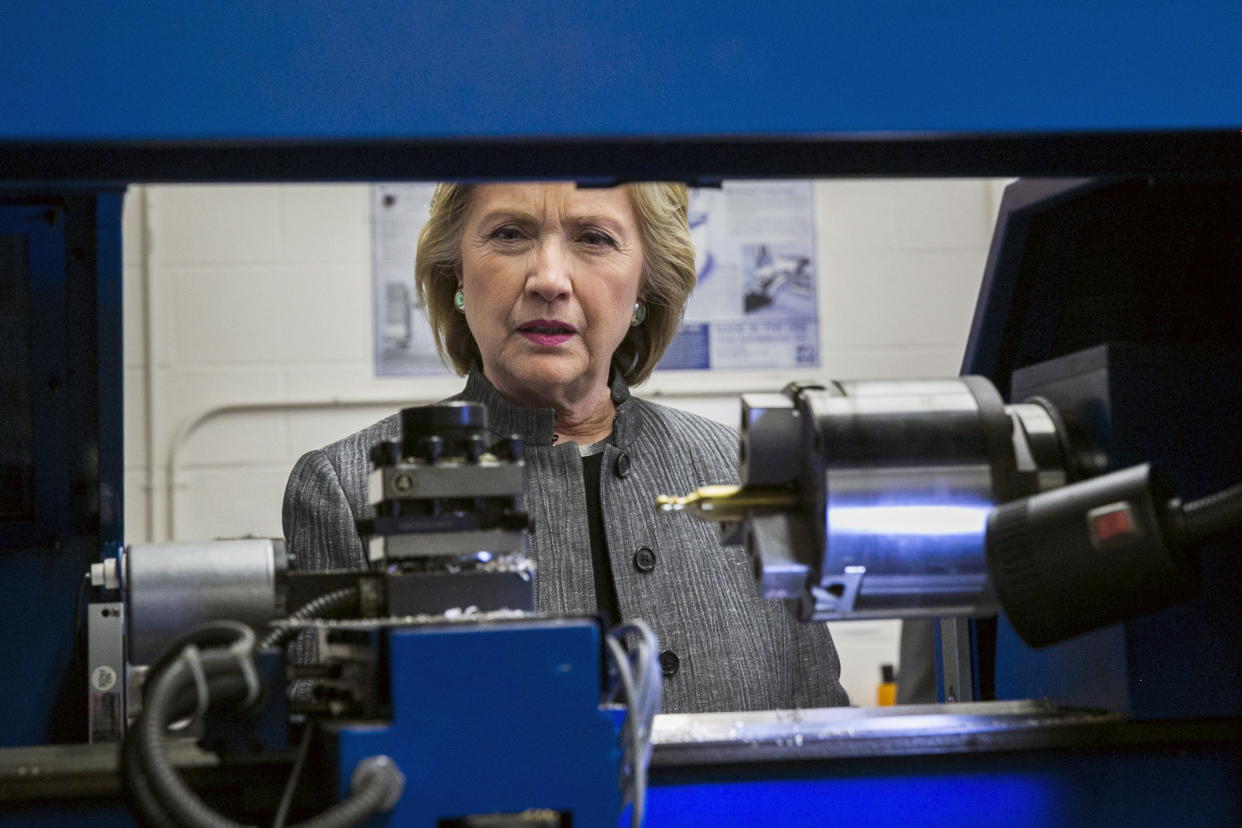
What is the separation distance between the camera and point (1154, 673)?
850mm

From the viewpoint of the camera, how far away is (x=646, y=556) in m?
1.54

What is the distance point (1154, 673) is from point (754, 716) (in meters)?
0.27

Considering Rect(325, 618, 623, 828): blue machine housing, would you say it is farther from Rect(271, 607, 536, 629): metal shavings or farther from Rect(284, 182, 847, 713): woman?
Rect(284, 182, 847, 713): woman

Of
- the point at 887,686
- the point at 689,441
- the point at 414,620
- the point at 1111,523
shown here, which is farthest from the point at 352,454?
the point at 887,686

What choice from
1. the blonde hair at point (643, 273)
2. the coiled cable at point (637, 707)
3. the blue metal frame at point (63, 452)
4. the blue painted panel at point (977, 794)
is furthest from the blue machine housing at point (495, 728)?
the blonde hair at point (643, 273)

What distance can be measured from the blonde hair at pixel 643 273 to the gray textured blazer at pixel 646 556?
0.16 m

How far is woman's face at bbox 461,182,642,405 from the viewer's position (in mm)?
1610

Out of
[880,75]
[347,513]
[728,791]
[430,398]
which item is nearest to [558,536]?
[347,513]

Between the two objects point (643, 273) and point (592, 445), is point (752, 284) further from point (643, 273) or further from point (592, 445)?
point (592, 445)

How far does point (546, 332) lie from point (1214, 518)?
1.03m

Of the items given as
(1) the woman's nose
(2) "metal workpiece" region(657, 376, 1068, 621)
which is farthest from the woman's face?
(2) "metal workpiece" region(657, 376, 1068, 621)

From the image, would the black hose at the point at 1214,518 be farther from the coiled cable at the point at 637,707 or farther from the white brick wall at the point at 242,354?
the white brick wall at the point at 242,354

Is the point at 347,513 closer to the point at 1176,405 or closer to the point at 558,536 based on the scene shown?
the point at 558,536

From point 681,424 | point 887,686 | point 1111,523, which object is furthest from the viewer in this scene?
point 887,686
